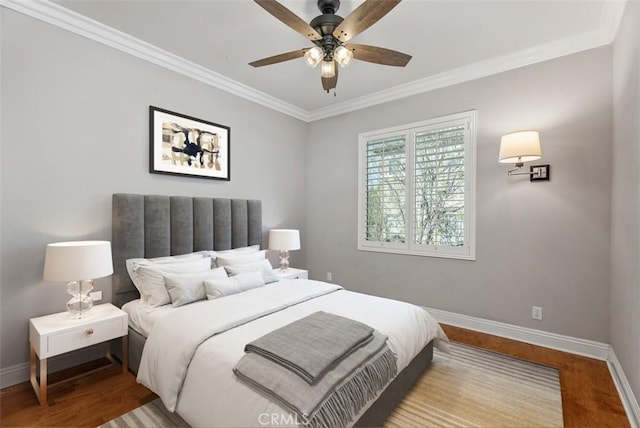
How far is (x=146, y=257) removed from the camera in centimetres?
287

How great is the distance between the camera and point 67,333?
Answer: 2.11 meters

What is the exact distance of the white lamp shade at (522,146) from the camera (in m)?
2.71

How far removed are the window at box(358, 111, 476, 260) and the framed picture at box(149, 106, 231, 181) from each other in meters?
1.86

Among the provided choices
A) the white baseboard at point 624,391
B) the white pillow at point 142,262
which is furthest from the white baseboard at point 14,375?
the white baseboard at point 624,391

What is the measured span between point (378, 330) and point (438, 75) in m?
2.96

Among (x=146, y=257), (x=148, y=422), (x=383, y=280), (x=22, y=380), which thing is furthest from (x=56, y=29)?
(x=383, y=280)

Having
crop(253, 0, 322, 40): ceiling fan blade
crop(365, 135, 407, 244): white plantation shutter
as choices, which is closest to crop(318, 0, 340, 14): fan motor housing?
crop(253, 0, 322, 40): ceiling fan blade

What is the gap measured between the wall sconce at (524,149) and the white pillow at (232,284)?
8.60ft

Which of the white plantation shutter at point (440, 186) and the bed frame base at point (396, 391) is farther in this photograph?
the white plantation shutter at point (440, 186)

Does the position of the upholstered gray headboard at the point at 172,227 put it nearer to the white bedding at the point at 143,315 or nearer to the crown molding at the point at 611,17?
the white bedding at the point at 143,315

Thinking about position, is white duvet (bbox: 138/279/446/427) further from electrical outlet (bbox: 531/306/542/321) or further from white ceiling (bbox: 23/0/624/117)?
white ceiling (bbox: 23/0/624/117)

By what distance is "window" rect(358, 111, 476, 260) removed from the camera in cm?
342

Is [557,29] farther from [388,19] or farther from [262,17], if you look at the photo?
[262,17]

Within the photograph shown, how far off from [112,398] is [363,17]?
3.06 meters
